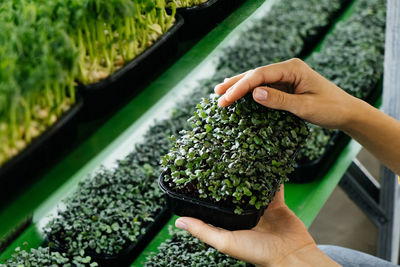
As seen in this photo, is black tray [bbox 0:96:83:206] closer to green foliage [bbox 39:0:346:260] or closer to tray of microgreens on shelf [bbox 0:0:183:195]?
tray of microgreens on shelf [bbox 0:0:183:195]

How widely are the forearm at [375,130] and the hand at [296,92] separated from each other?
0.09 ft

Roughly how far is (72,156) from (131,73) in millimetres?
247

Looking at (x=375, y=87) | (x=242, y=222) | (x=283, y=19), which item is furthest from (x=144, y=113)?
(x=283, y=19)

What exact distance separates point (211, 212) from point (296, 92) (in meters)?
0.51

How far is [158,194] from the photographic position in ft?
6.63

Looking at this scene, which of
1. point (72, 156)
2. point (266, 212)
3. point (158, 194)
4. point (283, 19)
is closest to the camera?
point (72, 156)

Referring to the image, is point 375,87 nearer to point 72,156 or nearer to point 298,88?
point 298,88

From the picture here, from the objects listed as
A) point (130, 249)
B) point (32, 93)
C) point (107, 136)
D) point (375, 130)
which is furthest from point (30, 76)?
point (375, 130)

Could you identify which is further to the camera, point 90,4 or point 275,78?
point 275,78

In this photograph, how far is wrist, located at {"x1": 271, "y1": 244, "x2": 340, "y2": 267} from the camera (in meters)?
1.43

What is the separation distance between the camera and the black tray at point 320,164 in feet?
7.36

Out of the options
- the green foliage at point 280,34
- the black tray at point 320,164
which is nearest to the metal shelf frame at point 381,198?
the black tray at point 320,164

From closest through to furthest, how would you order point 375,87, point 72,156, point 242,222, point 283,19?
point 72,156
point 242,222
point 375,87
point 283,19

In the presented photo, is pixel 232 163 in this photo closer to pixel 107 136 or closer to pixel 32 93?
pixel 107 136
